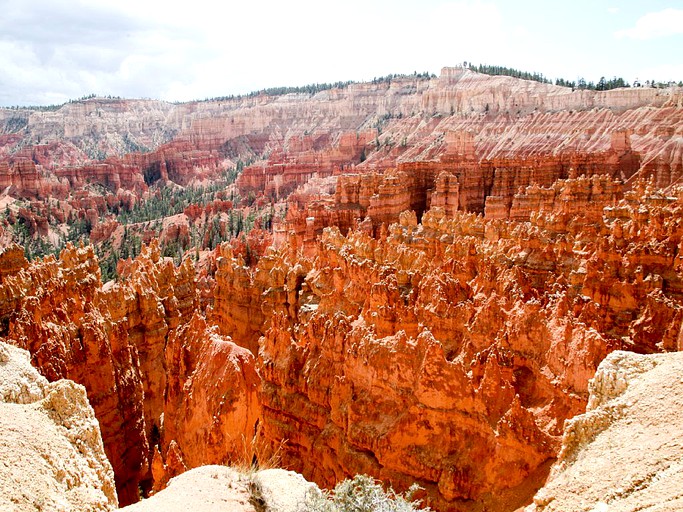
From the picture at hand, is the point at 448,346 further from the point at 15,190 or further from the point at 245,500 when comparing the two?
the point at 15,190

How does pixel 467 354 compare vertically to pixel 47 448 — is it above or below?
below

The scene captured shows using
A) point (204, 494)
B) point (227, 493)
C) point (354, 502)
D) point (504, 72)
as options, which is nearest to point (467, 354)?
point (354, 502)

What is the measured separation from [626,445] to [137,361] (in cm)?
1360

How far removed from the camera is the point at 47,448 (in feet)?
17.3

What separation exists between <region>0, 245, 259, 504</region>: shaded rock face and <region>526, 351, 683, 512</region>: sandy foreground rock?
19.6 ft

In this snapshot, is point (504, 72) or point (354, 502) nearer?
point (354, 502)

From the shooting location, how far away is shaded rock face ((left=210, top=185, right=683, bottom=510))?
27.4ft

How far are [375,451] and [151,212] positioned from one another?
232 ft

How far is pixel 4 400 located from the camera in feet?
19.7

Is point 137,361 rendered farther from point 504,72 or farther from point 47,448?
point 504,72

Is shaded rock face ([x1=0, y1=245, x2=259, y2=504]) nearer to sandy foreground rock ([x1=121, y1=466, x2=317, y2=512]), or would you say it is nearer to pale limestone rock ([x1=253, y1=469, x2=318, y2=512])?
pale limestone rock ([x1=253, y1=469, x2=318, y2=512])

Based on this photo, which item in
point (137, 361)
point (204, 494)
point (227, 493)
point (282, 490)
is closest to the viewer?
point (204, 494)

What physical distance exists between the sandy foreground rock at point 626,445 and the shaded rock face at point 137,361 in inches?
235

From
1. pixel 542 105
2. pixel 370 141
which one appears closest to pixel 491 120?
pixel 542 105
